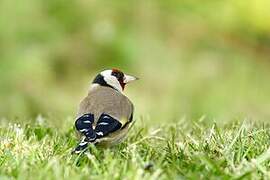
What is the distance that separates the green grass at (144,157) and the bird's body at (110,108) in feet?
0.30

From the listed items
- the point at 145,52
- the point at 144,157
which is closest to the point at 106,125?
the point at 144,157

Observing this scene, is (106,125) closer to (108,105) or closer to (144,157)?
(108,105)

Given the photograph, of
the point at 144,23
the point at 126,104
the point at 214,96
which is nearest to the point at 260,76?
the point at 214,96

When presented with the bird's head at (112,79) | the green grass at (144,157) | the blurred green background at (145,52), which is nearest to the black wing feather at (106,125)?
the green grass at (144,157)

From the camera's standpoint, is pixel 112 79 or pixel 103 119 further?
pixel 112 79

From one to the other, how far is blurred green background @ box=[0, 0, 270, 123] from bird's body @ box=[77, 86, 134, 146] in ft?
16.8

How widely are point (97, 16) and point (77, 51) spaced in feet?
1.75

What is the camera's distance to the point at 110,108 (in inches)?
207

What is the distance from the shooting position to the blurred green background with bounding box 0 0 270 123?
11.0 metres

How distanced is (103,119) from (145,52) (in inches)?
260

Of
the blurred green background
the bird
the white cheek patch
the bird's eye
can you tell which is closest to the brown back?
the bird

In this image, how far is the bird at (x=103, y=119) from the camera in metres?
4.95

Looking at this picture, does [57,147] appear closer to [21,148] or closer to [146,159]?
[21,148]

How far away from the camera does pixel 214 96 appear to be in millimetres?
11219
